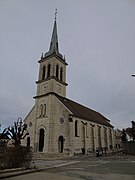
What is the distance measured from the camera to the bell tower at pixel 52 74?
3550 centimetres

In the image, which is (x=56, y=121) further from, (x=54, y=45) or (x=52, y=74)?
(x=54, y=45)

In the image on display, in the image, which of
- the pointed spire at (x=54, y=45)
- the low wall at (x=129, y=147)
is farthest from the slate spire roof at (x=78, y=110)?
the pointed spire at (x=54, y=45)

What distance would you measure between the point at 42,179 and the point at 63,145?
23.1m

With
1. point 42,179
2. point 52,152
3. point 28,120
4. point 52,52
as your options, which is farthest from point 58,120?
point 42,179

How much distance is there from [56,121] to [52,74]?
10.2 metres

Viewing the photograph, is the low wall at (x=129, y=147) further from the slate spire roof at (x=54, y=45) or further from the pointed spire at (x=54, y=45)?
the pointed spire at (x=54, y=45)

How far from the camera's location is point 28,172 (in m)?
10.1

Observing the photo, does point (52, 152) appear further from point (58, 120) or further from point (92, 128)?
point (92, 128)

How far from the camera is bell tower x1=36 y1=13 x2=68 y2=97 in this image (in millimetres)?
35500

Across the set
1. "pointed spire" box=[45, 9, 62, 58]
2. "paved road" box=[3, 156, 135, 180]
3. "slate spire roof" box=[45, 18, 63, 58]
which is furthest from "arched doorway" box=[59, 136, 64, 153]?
"pointed spire" box=[45, 9, 62, 58]

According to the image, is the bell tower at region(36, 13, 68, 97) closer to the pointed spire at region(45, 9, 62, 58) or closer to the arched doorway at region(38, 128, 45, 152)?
the pointed spire at region(45, 9, 62, 58)

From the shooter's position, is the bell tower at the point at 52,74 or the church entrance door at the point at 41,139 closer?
the church entrance door at the point at 41,139

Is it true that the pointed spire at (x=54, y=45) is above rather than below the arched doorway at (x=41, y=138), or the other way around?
above

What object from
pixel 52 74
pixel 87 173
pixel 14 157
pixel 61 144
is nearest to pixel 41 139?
pixel 61 144
